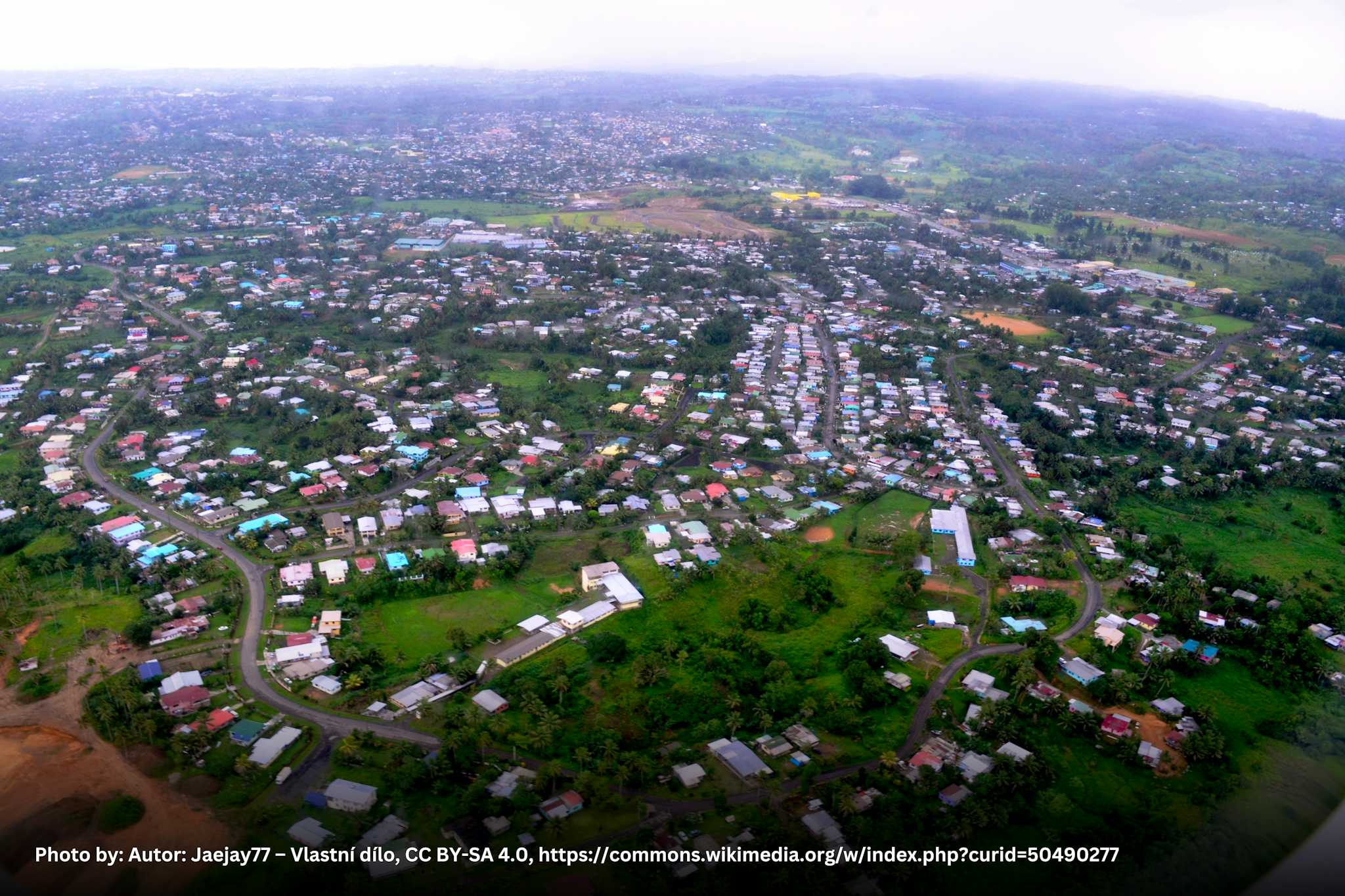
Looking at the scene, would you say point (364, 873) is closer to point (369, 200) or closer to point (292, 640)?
point (292, 640)

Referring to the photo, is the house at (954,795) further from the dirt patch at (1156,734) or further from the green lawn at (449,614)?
the green lawn at (449,614)

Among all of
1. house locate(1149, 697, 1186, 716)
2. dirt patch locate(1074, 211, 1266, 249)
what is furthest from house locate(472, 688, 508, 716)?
dirt patch locate(1074, 211, 1266, 249)

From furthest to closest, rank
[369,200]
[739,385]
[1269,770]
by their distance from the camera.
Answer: [369,200] → [739,385] → [1269,770]

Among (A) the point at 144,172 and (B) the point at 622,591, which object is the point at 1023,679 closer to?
(B) the point at 622,591

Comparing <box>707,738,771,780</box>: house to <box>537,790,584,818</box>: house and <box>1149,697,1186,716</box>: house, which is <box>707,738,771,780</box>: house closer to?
<box>537,790,584,818</box>: house

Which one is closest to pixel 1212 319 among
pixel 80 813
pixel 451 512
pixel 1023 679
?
pixel 1023 679

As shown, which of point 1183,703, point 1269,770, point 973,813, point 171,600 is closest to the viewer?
point 973,813

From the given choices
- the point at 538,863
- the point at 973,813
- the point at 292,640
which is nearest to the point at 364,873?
the point at 538,863
